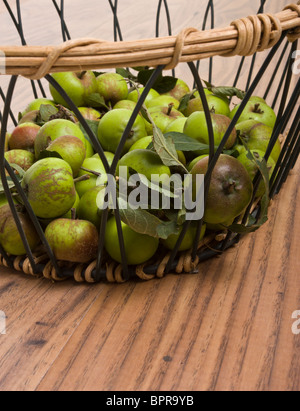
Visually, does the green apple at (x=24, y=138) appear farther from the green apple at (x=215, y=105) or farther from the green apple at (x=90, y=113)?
the green apple at (x=215, y=105)

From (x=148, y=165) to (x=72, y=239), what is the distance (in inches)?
4.3

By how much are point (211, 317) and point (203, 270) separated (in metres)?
0.07

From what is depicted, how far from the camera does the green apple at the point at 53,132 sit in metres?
0.58

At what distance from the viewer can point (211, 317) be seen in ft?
1.54

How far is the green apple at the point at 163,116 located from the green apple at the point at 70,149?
0.13m

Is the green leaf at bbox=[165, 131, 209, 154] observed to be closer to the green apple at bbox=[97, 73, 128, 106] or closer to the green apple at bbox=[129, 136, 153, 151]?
the green apple at bbox=[129, 136, 153, 151]

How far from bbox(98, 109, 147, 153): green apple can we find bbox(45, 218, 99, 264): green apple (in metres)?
0.14

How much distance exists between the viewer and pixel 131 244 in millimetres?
494

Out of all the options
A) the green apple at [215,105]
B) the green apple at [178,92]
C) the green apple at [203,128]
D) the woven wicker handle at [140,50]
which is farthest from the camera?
the green apple at [178,92]

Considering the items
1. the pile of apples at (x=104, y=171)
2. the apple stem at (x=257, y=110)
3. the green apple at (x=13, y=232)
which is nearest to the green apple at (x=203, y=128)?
the pile of apples at (x=104, y=171)

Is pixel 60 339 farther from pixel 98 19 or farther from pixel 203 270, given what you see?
pixel 98 19

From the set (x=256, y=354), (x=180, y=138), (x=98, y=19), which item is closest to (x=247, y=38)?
(x=180, y=138)

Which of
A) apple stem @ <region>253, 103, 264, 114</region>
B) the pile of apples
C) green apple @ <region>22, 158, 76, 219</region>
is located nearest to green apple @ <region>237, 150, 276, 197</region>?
the pile of apples

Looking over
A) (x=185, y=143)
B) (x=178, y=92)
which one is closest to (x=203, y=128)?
(x=185, y=143)
